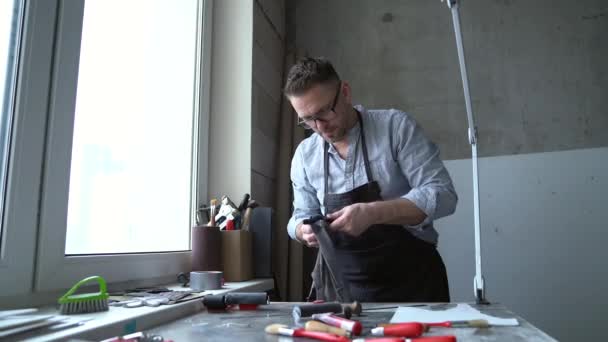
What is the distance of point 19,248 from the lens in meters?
0.98

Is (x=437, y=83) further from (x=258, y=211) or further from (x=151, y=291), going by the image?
(x=151, y=291)

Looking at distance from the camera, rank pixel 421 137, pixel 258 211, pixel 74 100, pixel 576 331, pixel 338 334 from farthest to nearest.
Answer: pixel 576 331 → pixel 258 211 → pixel 421 137 → pixel 74 100 → pixel 338 334

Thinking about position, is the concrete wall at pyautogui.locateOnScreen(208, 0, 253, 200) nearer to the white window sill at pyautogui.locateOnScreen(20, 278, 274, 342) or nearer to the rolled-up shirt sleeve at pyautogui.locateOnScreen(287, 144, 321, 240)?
the rolled-up shirt sleeve at pyautogui.locateOnScreen(287, 144, 321, 240)

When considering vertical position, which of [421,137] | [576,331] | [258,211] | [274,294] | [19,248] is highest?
[421,137]

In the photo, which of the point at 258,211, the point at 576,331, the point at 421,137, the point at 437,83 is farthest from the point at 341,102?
the point at 576,331

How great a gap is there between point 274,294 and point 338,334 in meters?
1.28

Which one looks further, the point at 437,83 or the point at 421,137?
the point at 437,83

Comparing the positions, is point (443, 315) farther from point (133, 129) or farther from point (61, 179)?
point (133, 129)

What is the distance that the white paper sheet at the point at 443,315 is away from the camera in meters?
0.87

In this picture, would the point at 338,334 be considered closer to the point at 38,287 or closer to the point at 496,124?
the point at 38,287

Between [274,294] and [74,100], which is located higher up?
[74,100]

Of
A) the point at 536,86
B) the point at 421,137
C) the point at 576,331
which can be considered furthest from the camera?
the point at 536,86

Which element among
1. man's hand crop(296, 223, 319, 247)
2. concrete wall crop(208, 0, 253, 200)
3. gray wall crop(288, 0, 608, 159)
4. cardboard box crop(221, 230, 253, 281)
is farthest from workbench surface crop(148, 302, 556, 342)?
gray wall crop(288, 0, 608, 159)

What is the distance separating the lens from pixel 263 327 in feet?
2.89
